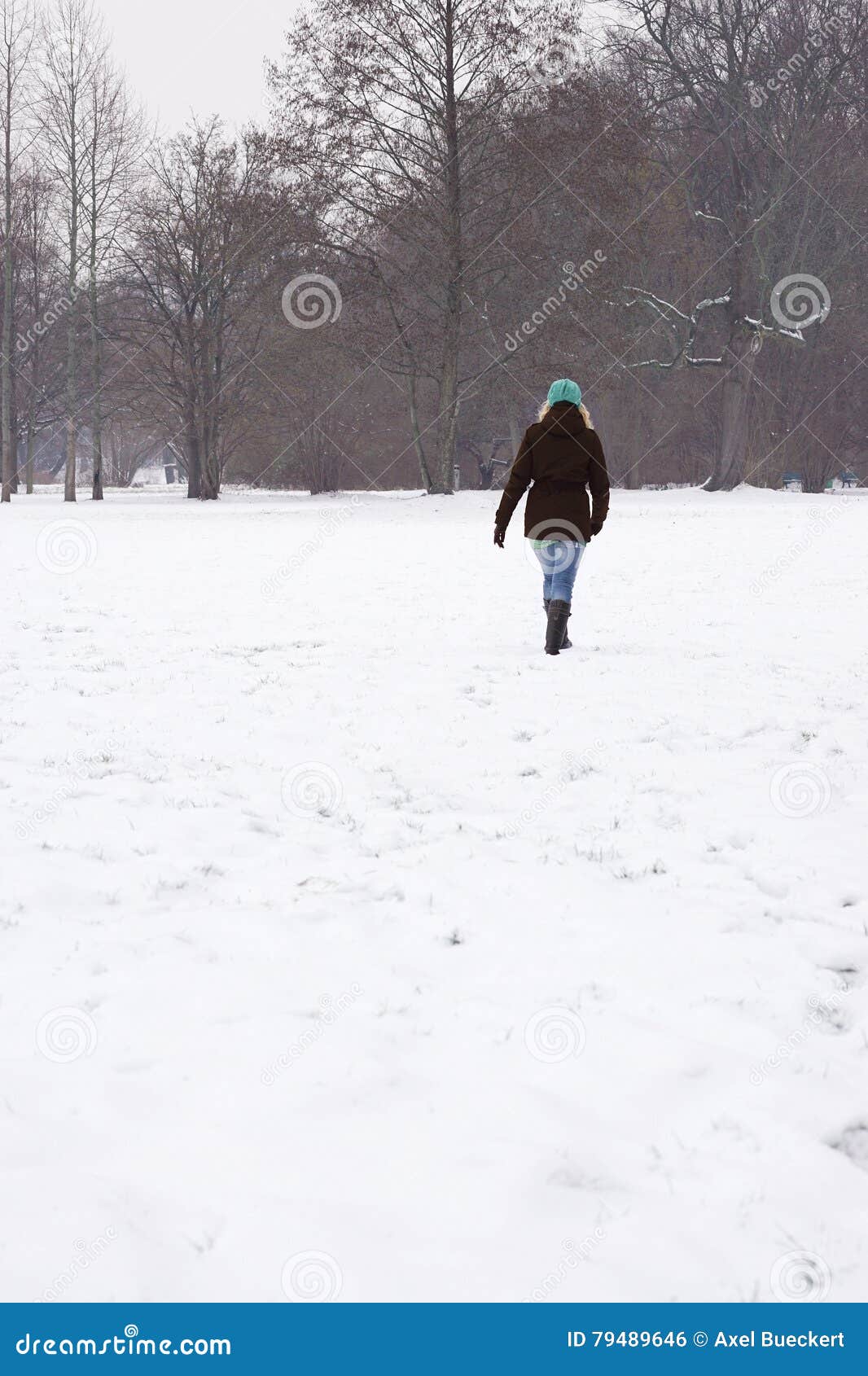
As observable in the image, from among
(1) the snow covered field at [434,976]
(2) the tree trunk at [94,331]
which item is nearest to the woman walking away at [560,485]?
(1) the snow covered field at [434,976]

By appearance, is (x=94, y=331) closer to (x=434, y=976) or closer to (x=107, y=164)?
(x=107, y=164)

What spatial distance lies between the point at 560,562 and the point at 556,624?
1.82ft

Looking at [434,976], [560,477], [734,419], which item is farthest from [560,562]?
Result: [734,419]

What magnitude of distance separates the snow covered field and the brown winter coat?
1100mm

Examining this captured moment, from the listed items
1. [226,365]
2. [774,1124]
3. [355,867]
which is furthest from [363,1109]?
[226,365]

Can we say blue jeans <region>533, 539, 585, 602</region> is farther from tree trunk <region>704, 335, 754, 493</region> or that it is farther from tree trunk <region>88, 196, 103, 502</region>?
tree trunk <region>88, 196, 103, 502</region>

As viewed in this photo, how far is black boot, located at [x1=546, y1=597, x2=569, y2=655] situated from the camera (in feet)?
28.4

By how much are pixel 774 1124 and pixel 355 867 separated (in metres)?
2.21

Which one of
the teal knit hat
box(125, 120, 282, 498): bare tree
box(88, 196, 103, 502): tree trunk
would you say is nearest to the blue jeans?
the teal knit hat

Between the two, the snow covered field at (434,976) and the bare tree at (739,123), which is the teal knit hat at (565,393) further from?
the bare tree at (739,123)

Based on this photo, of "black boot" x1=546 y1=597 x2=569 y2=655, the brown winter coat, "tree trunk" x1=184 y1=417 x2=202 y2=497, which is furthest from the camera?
"tree trunk" x1=184 y1=417 x2=202 y2=497

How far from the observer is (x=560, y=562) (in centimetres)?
840

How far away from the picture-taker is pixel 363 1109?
3008 millimetres

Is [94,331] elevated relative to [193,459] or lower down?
elevated
